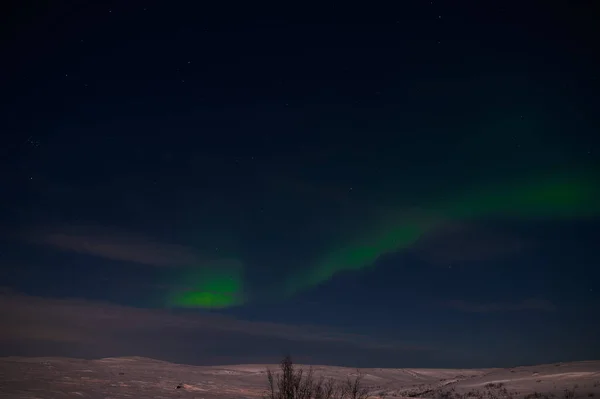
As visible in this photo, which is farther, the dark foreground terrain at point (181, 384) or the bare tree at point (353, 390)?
the dark foreground terrain at point (181, 384)

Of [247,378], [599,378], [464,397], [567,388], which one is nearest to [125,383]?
[247,378]

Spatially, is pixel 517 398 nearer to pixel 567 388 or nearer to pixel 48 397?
pixel 567 388

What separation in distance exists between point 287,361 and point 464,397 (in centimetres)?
2581

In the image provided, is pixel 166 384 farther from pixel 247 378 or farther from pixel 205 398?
pixel 247 378

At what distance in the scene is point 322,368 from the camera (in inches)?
2584

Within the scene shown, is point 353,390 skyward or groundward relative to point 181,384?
skyward

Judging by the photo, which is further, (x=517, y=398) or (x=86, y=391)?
(x=517, y=398)

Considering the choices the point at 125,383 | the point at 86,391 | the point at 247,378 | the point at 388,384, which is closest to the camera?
the point at 86,391

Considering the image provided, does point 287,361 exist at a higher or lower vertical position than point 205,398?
higher

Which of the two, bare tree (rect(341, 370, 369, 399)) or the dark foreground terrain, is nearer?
bare tree (rect(341, 370, 369, 399))

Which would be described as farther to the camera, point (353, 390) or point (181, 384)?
point (181, 384)

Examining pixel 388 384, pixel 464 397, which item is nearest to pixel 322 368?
pixel 388 384

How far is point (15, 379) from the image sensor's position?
22.9 metres

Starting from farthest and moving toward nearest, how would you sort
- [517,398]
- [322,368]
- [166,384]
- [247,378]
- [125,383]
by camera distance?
[322,368] < [247,378] < [517,398] < [166,384] < [125,383]
